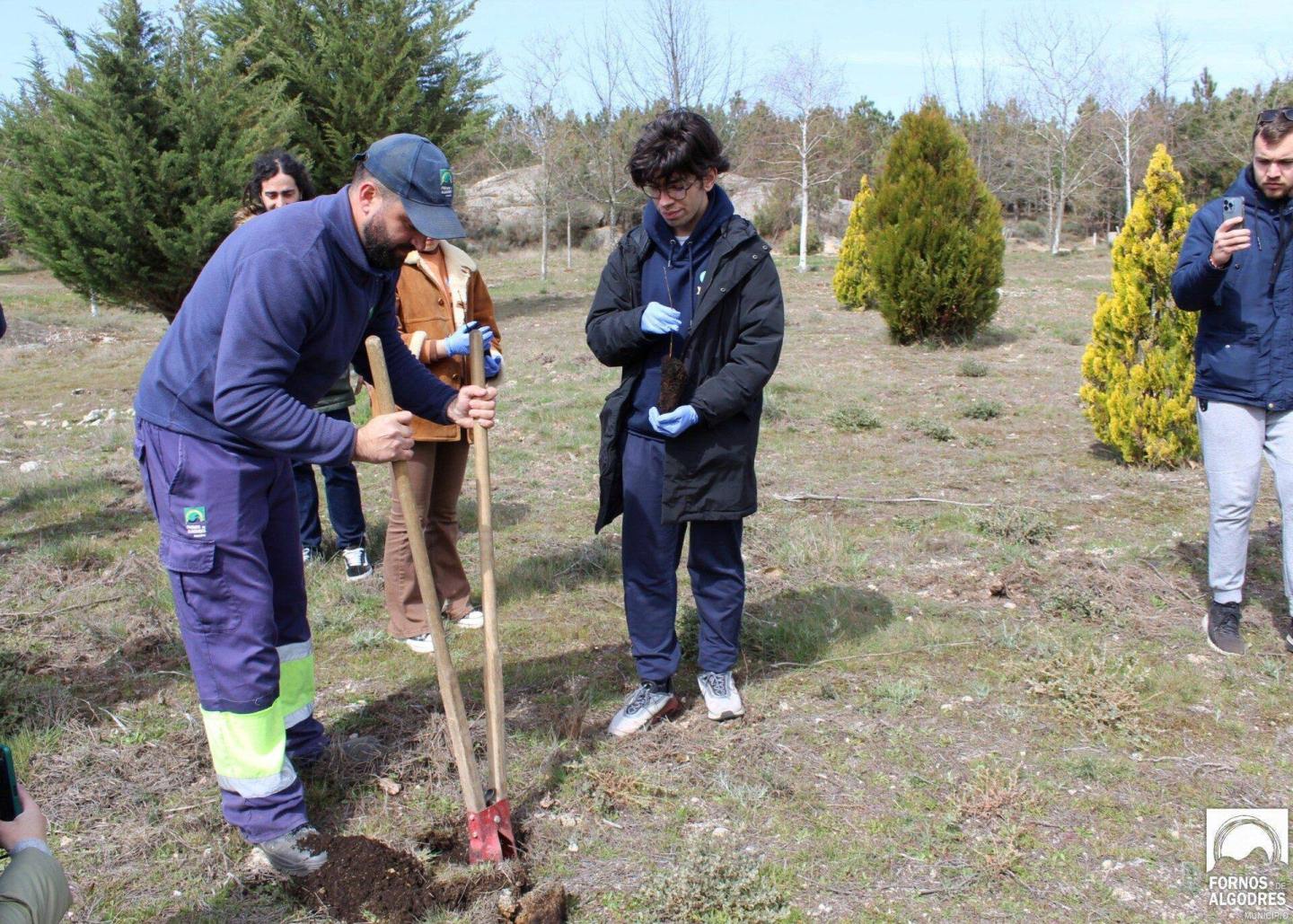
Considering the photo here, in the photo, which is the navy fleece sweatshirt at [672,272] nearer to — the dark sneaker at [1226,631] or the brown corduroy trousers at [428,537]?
the brown corduroy trousers at [428,537]

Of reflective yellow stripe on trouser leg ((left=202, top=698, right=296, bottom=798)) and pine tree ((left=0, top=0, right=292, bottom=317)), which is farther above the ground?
pine tree ((left=0, top=0, right=292, bottom=317))

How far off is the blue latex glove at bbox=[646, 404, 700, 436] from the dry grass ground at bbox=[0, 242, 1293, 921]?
3.71 feet

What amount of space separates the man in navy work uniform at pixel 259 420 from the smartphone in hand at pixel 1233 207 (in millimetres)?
3087

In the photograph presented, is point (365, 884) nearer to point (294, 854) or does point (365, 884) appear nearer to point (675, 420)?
point (294, 854)

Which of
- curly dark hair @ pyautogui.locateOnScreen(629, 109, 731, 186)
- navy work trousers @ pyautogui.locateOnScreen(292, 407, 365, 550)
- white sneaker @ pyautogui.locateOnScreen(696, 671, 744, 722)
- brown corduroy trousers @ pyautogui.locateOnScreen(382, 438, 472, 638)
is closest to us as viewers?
curly dark hair @ pyautogui.locateOnScreen(629, 109, 731, 186)

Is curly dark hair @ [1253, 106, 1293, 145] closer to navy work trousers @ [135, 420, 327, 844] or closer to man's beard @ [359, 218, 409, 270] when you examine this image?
man's beard @ [359, 218, 409, 270]

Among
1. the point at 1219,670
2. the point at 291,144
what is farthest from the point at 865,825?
the point at 291,144

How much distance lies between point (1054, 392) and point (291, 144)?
1282cm

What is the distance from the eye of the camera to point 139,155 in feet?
41.5

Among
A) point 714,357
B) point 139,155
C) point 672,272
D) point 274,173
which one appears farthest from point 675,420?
point 139,155

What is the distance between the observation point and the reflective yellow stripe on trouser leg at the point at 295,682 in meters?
3.15

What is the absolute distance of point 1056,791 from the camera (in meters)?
3.13

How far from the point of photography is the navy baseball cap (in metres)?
2.51

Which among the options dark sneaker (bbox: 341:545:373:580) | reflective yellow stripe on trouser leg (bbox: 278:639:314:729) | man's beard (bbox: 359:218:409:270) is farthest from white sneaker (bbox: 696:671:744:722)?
dark sneaker (bbox: 341:545:373:580)
